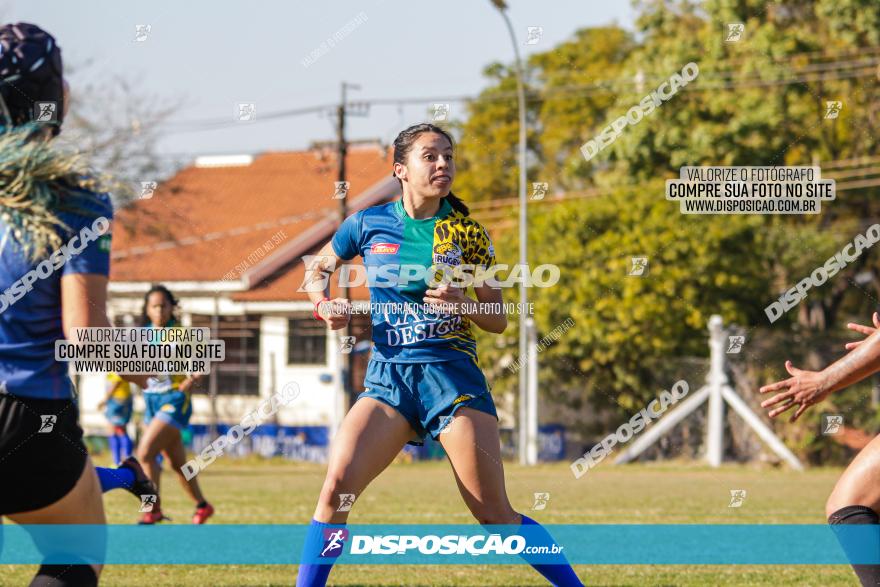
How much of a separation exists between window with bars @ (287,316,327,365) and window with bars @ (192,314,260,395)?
1.05 meters

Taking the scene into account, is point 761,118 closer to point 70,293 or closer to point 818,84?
point 818,84

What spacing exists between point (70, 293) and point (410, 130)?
9.56ft

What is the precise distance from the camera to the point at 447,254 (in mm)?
6223

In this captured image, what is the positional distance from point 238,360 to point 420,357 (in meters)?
30.8

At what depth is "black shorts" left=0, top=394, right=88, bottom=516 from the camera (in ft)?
12.3

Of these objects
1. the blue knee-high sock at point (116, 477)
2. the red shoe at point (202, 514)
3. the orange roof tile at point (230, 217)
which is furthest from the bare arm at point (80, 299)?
the orange roof tile at point (230, 217)

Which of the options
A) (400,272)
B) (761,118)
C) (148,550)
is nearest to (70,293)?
(400,272)

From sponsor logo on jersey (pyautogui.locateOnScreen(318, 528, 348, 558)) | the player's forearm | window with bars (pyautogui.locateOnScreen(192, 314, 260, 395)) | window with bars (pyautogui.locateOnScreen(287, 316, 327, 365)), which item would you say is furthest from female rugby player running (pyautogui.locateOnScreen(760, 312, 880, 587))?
window with bars (pyautogui.locateOnScreen(192, 314, 260, 395))

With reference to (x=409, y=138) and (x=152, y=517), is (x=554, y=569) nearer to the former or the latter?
(x=409, y=138)

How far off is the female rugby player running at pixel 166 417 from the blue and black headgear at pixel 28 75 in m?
7.18

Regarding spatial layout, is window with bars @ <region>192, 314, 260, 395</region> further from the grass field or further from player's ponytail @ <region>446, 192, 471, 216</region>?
player's ponytail @ <region>446, 192, 471, 216</region>

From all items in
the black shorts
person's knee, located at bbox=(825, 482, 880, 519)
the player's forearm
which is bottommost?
person's knee, located at bbox=(825, 482, 880, 519)

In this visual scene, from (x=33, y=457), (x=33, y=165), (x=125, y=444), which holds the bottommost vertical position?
(x=125, y=444)

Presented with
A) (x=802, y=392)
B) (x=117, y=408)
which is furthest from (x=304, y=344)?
(x=802, y=392)
